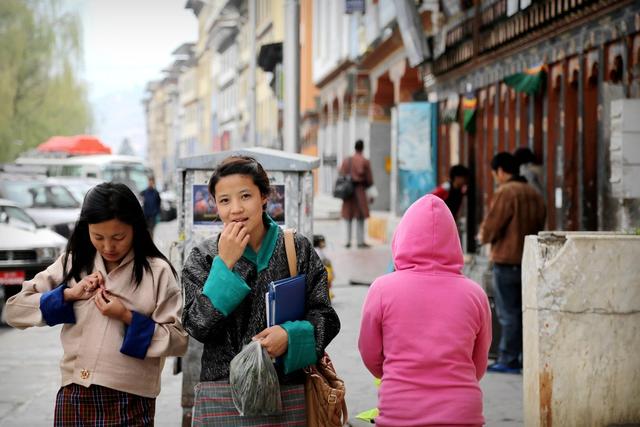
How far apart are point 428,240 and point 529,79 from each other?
10.9 metres

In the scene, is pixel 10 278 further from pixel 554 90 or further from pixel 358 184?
pixel 358 184

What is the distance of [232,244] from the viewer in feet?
13.4

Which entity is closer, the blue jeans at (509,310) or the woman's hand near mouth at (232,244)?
the woman's hand near mouth at (232,244)

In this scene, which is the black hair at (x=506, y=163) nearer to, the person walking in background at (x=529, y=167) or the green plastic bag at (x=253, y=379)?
the person walking in background at (x=529, y=167)

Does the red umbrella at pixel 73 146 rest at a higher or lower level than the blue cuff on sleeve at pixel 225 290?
higher

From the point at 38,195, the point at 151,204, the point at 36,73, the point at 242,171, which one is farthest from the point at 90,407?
the point at 36,73

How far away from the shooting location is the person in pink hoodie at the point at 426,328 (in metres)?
4.27

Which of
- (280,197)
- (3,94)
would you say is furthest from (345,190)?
(3,94)

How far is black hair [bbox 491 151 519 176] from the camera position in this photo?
9.92 meters

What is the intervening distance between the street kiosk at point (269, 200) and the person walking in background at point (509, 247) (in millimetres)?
2182

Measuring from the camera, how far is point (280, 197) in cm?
799

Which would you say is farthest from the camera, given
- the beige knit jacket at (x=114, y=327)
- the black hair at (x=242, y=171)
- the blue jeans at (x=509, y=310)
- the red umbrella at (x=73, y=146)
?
the red umbrella at (x=73, y=146)

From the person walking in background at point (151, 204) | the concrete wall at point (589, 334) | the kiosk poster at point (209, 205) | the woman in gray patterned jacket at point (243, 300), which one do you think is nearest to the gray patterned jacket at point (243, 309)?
the woman in gray patterned jacket at point (243, 300)

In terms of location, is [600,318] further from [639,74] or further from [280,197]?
[639,74]
